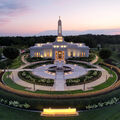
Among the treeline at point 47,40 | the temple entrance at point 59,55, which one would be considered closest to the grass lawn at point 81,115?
the temple entrance at point 59,55

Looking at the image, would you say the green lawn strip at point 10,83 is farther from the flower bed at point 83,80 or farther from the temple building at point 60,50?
the temple building at point 60,50

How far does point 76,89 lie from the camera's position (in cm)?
2395

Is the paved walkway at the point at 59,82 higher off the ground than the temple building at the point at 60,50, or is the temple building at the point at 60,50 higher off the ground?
the temple building at the point at 60,50

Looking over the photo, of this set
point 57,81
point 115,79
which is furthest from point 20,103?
point 115,79

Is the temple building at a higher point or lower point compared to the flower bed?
higher

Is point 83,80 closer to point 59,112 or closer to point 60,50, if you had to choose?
point 59,112

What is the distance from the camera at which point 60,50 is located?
50.9 meters

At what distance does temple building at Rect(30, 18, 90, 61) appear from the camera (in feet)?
167

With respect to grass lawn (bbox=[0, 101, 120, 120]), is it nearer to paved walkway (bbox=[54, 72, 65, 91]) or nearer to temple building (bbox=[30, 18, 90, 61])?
paved walkway (bbox=[54, 72, 65, 91])

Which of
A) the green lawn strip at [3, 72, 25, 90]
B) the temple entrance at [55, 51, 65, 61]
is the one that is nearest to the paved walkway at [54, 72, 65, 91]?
the green lawn strip at [3, 72, 25, 90]

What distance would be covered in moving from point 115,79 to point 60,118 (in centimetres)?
1944

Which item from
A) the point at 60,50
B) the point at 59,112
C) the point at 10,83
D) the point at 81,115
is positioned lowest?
the point at 81,115

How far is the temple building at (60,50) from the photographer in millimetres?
51031

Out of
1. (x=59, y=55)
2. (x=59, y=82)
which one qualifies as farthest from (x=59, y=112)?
(x=59, y=55)
